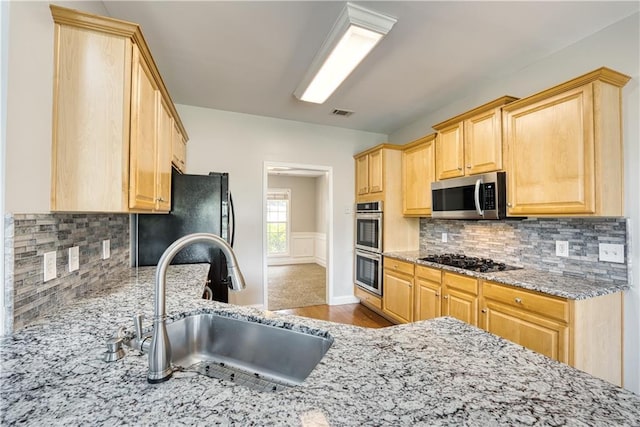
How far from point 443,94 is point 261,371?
123 inches

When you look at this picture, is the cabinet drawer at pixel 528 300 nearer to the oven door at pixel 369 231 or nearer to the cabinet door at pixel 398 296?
the cabinet door at pixel 398 296

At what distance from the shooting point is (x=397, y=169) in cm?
348

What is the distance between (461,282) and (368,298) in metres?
1.62

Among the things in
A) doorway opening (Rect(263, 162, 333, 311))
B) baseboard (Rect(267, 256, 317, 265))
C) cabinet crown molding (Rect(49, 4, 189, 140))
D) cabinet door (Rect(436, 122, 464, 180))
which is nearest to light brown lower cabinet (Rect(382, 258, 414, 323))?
cabinet door (Rect(436, 122, 464, 180))

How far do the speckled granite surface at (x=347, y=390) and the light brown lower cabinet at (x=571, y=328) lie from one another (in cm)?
107

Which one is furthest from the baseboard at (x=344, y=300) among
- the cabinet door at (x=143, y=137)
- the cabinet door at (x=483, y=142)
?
the cabinet door at (x=143, y=137)

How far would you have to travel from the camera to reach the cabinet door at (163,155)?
180 centimetres

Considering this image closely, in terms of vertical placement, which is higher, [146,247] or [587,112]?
[587,112]

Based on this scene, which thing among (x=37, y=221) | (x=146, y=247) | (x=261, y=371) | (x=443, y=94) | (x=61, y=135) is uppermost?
(x=443, y=94)

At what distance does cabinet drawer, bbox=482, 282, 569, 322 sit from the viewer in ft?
5.36

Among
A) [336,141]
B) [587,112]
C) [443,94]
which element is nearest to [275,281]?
[336,141]

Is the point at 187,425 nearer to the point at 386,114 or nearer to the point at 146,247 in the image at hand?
the point at 146,247

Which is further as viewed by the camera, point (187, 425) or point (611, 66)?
point (611, 66)

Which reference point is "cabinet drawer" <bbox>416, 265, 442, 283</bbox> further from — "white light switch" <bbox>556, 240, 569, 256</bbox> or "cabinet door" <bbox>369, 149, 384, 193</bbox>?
"cabinet door" <bbox>369, 149, 384, 193</bbox>
